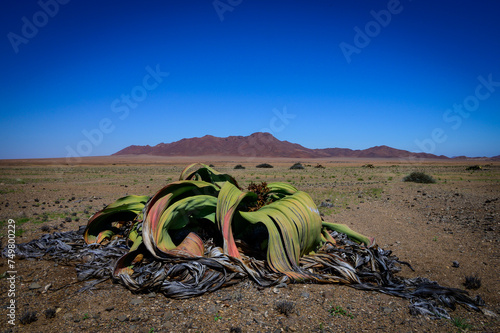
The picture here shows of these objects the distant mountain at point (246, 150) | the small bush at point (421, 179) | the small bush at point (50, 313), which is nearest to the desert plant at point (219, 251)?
the small bush at point (50, 313)

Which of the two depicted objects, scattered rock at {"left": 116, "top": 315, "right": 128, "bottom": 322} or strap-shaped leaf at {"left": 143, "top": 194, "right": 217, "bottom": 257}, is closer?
scattered rock at {"left": 116, "top": 315, "right": 128, "bottom": 322}

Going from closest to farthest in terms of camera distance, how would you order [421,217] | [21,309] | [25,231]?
[21,309] → [25,231] → [421,217]

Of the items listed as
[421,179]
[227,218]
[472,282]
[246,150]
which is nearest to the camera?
[227,218]

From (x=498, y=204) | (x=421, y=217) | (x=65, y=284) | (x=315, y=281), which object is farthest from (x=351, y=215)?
(x=65, y=284)

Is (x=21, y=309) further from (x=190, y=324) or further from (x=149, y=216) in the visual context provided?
(x=190, y=324)

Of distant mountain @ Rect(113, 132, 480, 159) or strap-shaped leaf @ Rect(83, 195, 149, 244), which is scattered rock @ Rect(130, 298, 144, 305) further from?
distant mountain @ Rect(113, 132, 480, 159)

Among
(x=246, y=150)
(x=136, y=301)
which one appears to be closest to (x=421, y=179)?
(x=136, y=301)

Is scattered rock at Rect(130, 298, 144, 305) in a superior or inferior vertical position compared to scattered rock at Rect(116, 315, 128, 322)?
superior

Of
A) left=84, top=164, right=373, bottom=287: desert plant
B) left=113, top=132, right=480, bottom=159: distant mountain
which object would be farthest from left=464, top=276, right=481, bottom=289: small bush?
left=113, top=132, right=480, bottom=159: distant mountain

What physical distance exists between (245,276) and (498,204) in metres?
7.83

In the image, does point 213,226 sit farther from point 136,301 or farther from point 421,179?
point 421,179

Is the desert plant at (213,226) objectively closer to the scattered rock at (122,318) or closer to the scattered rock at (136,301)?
the scattered rock at (136,301)

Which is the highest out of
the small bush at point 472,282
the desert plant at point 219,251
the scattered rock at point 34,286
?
the desert plant at point 219,251

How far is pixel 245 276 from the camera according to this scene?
3025 millimetres
